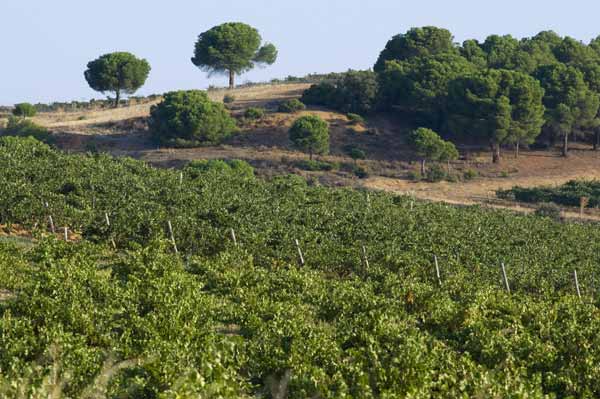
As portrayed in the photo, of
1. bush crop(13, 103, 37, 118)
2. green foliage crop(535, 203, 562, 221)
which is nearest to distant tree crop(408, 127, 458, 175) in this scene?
green foliage crop(535, 203, 562, 221)

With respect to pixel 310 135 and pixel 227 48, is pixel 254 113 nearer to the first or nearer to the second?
pixel 310 135

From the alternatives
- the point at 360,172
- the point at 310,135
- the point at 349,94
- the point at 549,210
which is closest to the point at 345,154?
the point at 310,135

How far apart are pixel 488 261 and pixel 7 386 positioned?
21007 mm

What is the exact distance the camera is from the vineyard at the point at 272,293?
13.5 metres

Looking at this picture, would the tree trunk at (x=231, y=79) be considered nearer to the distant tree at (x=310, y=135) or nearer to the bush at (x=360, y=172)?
the distant tree at (x=310, y=135)

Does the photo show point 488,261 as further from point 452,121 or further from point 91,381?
point 452,121

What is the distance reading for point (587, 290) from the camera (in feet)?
85.6

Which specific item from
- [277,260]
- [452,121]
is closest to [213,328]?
[277,260]

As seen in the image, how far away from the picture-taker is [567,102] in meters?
73.6

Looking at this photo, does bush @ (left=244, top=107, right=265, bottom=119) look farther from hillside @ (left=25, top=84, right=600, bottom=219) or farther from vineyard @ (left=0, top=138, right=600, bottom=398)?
vineyard @ (left=0, top=138, right=600, bottom=398)

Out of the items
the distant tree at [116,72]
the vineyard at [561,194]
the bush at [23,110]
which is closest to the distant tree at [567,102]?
the vineyard at [561,194]

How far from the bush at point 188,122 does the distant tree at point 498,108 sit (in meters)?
19.7

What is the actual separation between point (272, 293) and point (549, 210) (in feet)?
109

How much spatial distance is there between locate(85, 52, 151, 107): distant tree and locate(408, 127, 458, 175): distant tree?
31780 mm
